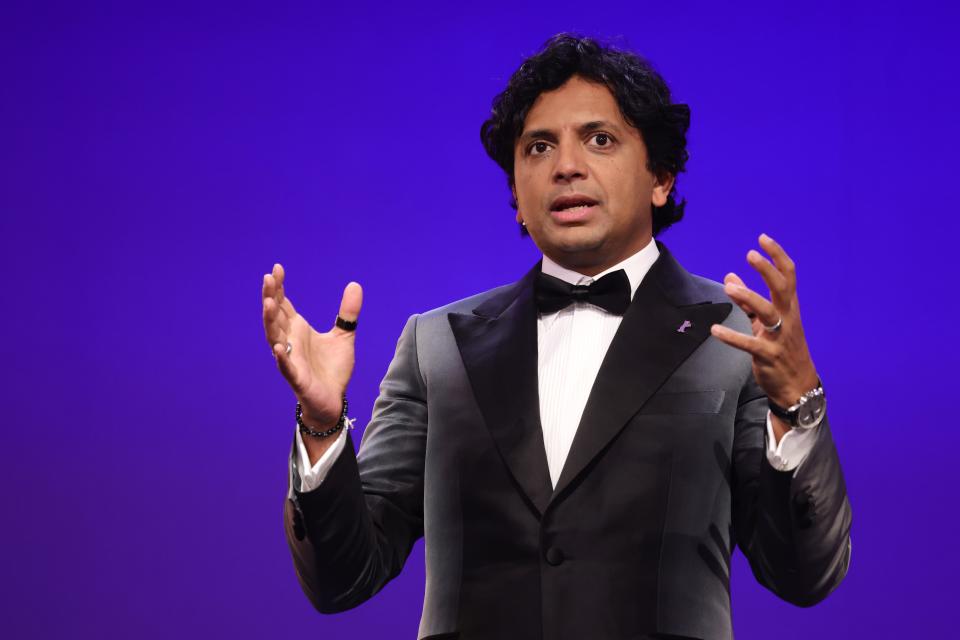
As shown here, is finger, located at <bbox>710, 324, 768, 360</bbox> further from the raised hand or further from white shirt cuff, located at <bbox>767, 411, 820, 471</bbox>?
the raised hand

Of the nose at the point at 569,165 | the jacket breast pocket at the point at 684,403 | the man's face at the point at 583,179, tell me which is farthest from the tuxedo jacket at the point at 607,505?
the nose at the point at 569,165

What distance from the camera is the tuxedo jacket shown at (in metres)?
1.77

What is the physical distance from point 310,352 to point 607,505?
51cm

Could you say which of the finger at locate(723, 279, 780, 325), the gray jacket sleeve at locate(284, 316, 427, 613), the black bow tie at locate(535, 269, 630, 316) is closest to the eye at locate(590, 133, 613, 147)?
the black bow tie at locate(535, 269, 630, 316)

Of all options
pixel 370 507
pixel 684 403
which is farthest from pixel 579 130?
pixel 370 507

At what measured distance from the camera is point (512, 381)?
196cm

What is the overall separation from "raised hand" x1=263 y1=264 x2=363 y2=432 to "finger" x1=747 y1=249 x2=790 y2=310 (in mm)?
603

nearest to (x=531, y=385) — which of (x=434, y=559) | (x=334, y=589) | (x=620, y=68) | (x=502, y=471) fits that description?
(x=502, y=471)

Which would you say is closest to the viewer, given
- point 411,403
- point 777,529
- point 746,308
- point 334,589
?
point 746,308

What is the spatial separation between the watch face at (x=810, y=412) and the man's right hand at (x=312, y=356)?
0.66 meters

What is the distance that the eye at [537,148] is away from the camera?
2111 mm

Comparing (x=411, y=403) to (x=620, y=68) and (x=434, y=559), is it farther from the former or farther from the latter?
(x=620, y=68)

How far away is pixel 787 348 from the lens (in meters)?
1.60

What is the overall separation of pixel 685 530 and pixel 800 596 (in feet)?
0.65
